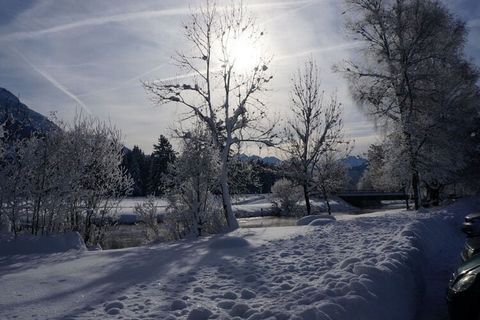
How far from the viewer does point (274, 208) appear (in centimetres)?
5016

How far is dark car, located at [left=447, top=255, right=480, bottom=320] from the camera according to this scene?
466 centimetres

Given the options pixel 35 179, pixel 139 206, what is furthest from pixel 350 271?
pixel 139 206

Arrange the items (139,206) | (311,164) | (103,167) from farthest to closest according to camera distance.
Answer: (311,164)
(139,206)
(103,167)

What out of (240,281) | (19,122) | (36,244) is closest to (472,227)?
(240,281)

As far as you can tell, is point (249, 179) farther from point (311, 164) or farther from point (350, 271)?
point (350, 271)

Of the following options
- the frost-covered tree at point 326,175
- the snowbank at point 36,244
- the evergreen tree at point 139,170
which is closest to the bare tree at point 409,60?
the frost-covered tree at point 326,175

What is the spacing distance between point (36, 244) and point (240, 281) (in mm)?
6473

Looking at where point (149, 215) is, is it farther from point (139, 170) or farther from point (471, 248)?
point (139, 170)

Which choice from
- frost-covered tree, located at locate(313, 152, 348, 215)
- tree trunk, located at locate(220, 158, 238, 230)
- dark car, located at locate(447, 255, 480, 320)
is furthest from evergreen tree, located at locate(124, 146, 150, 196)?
dark car, located at locate(447, 255, 480, 320)

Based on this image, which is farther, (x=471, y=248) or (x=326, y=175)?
(x=326, y=175)

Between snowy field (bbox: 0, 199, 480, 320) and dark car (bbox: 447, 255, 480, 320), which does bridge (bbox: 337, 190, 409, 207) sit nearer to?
snowy field (bbox: 0, 199, 480, 320)

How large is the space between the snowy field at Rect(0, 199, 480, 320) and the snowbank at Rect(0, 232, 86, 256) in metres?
0.93

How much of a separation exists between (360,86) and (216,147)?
9.93m

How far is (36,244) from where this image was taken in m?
10.3
